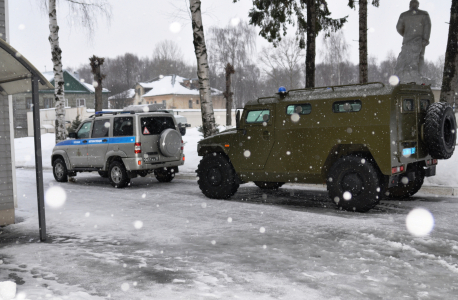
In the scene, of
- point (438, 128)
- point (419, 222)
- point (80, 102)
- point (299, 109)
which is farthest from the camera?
point (80, 102)

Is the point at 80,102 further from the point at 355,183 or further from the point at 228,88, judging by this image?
the point at 355,183

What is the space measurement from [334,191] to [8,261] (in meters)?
5.31

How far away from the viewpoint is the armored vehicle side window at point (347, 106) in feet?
25.8

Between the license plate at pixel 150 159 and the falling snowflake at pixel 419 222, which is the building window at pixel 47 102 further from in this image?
the falling snowflake at pixel 419 222

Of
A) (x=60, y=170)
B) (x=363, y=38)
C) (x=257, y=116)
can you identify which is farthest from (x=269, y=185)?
(x=363, y=38)

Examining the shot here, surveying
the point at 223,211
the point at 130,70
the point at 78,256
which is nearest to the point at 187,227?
the point at 223,211

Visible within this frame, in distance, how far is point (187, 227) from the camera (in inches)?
284

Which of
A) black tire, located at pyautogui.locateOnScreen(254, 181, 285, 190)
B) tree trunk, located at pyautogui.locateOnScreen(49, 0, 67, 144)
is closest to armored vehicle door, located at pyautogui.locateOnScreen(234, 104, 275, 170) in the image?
black tire, located at pyautogui.locateOnScreen(254, 181, 285, 190)

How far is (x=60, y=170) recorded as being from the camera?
14008 mm

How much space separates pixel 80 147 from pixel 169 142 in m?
2.98

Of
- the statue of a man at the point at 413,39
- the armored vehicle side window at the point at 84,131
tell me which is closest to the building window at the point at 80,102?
the armored vehicle side window at the point at 84,131

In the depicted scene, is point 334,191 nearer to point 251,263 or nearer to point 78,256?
point 251,263

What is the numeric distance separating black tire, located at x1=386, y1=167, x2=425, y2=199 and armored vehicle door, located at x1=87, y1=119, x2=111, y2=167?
7405mm

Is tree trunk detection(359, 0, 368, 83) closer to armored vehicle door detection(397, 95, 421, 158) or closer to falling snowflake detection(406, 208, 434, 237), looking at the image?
armored vehicle door detection(397, 95, 421, 158)
